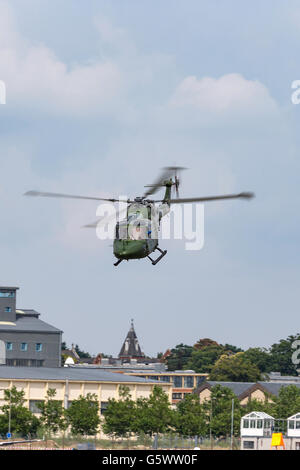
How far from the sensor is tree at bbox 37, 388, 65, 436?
5935 inches

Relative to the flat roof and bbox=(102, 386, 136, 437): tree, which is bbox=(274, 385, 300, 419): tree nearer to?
the flat roof

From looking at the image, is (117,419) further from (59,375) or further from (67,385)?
(59,375)

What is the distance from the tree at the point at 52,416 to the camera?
151 meters

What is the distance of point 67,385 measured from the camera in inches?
6718

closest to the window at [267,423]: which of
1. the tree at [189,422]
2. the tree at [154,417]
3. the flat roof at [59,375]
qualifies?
the tree at [189,422]

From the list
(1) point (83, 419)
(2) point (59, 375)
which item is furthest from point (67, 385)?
(1) point (83, 419)

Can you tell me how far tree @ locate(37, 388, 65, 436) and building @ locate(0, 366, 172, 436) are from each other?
11.0 m

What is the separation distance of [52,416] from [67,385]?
1823 centimetres

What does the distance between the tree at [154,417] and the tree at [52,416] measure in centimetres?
1034
